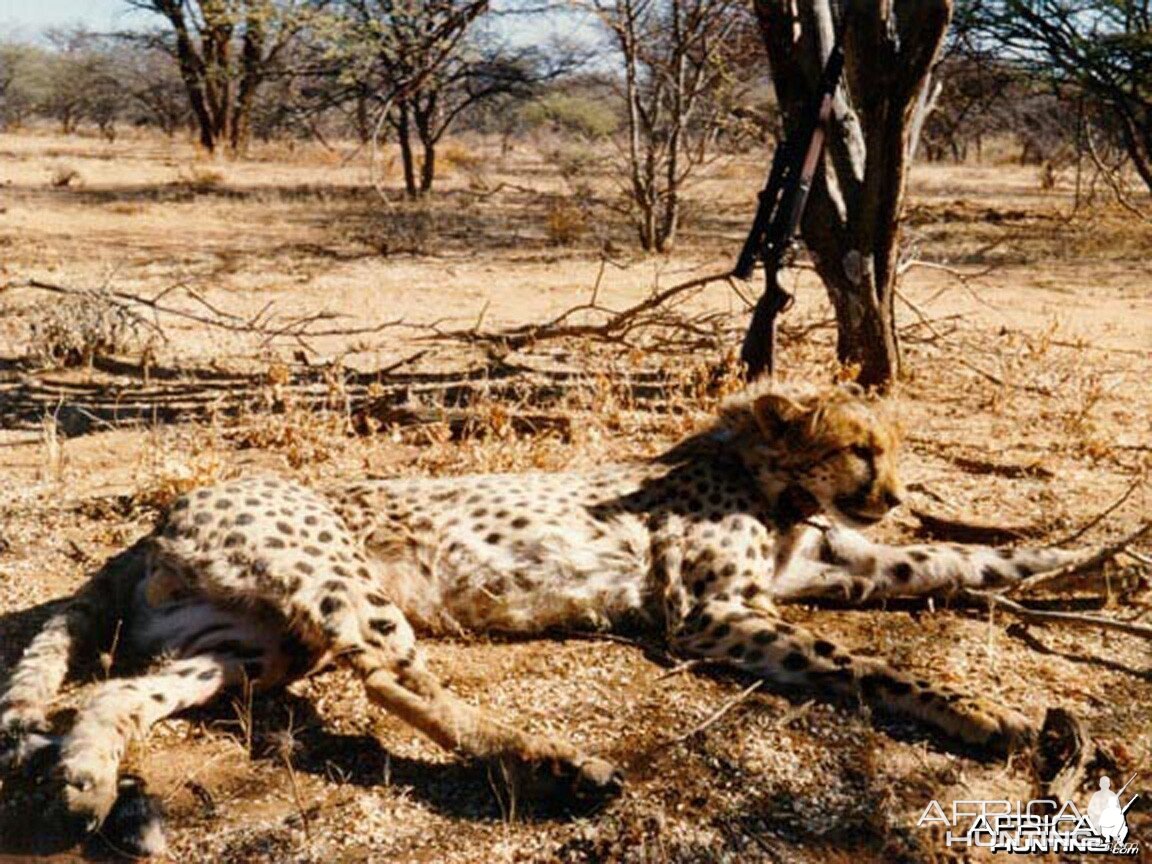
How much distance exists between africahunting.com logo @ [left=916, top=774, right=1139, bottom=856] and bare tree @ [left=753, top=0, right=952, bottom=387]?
3.55m

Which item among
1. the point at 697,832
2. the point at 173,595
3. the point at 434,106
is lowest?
the point at 697,832

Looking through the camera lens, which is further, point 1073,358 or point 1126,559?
point 1073,358

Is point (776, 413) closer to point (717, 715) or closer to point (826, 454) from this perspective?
point (826, 454)

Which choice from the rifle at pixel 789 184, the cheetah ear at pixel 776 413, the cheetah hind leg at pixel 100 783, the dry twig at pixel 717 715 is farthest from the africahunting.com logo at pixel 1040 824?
the rifle at pixel 789 184

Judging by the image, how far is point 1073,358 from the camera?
6914mm

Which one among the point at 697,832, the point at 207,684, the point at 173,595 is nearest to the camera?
the point at 697,832

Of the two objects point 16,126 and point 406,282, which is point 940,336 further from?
point 16,126

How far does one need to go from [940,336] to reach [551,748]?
4545 millimetres

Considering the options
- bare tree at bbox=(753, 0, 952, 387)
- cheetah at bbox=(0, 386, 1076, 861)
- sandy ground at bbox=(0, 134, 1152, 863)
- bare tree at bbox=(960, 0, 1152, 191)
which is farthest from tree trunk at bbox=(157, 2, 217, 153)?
cheetah at bbox=(0, 386, 1076, 861)

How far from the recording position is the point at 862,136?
19.0 feet

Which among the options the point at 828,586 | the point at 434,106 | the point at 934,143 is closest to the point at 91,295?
the point at 828,586

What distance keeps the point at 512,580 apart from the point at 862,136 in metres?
3.36

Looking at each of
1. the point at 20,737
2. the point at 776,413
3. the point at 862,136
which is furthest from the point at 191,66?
the point at 20,737

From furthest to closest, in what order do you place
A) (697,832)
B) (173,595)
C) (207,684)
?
(173,595), (207,684), (697,832)
